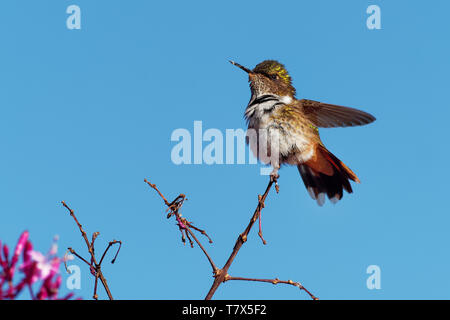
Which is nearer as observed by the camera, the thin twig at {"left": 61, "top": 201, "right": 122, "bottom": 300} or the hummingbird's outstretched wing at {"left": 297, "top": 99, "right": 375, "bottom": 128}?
the thin twig at {"left": 61, "top": 201, "right": 122, "bottom": 300}

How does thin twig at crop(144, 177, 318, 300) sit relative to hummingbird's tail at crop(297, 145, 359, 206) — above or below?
below

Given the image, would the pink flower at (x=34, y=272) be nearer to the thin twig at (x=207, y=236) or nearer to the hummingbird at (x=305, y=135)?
the thin twig at (x=207, y=236)

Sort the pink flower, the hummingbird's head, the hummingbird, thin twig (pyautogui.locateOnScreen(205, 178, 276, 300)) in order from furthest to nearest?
the hummingbird's head
the hummingbird
thin twig (pyautogui.locateOnScreen(205, 178, 276, 300))
the pink flower

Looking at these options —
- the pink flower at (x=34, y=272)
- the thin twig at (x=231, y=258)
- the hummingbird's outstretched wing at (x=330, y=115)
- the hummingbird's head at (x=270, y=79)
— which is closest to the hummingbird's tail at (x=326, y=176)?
the hummingbird's outstretched wing at (x=330, y=115)

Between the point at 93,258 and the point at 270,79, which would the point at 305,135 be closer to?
the point at 270,79

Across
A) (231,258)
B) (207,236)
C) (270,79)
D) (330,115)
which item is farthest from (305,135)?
(231,258)

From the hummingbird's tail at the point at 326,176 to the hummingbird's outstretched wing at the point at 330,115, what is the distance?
1.53ft

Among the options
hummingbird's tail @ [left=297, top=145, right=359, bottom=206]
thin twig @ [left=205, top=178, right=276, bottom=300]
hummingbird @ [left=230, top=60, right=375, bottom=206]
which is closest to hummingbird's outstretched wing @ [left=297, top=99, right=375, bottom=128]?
hummingbird @ [left=230, top=60, right=375, bottom=206]

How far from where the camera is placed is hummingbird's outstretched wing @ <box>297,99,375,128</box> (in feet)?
20.8

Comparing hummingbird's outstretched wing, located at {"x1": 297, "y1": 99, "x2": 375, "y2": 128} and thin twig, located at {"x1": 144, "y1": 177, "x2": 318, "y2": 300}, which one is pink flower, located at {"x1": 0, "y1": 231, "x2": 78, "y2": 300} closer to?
thin twig, located at {"x1": 144, "y1": 177, "x2": 318, "y2": 300}

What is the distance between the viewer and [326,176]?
21.5 feet

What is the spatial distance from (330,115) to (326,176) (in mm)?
894

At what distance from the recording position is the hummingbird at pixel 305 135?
628 centimetres
